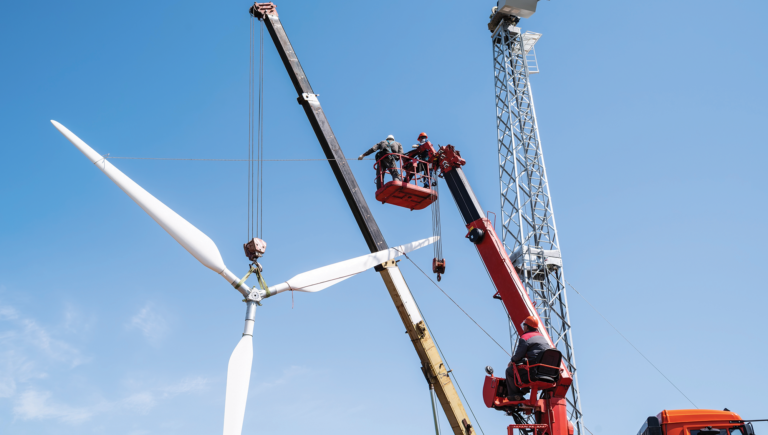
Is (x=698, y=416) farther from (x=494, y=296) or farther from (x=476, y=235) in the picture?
(x=476, y=235)

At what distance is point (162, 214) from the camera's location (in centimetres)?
1144

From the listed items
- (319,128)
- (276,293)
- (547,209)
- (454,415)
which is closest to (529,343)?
(454,415)

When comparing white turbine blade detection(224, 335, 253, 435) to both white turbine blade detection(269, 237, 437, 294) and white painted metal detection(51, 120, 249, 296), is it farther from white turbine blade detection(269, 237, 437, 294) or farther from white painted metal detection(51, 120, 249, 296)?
white painted metal detection(51, 120, 249, 296)

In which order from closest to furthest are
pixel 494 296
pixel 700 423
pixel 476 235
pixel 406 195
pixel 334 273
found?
pixel 700 423 < pixel 334 273 < pixel 476 235 < pixel 494 296 < pixel 406 195

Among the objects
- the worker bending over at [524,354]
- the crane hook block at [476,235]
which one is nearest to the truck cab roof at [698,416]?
the worker bending over at [524,354]

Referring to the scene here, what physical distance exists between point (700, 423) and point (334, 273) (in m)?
7.76

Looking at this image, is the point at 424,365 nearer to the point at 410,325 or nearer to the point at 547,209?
the point at 410,325

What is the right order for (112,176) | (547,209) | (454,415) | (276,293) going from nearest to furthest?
(112,176) → (276,293) → (454,415) → (547,209)

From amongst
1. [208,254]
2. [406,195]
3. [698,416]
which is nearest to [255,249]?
[208,254]

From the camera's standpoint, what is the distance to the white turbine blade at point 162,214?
37.5ft

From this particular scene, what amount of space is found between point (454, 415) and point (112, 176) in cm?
949

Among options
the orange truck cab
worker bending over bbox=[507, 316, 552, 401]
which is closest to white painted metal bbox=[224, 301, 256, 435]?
worker bending over bbox=[507, 316, 552, 401]

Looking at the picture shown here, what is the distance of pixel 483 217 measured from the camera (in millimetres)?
16875

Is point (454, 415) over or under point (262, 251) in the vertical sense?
under
